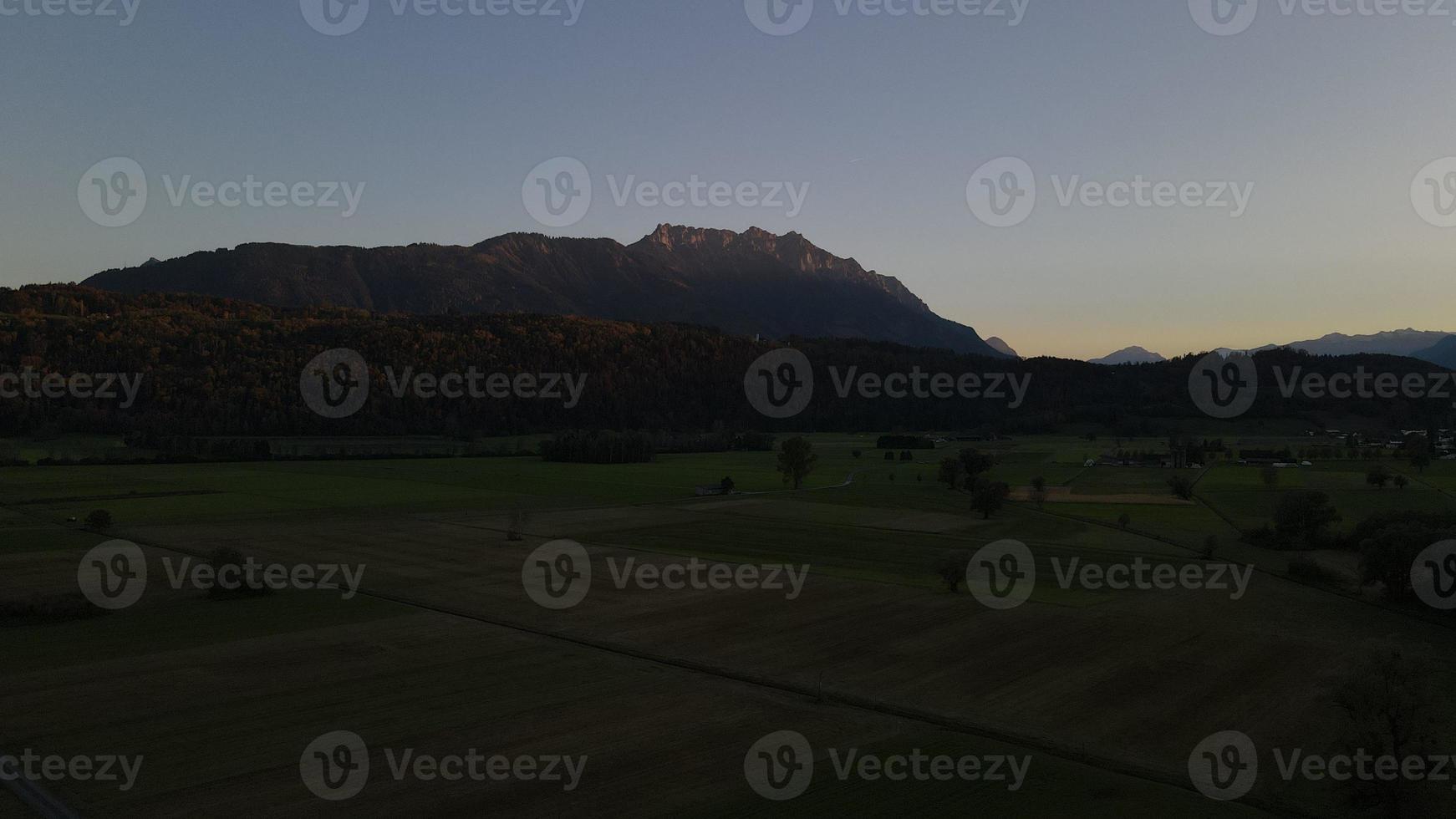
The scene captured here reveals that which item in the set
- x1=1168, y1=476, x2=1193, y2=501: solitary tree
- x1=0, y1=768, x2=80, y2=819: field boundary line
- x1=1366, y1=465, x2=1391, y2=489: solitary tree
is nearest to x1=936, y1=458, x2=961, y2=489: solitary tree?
x1=1168, y1=476, x2=1193, y2=501: solitary tree

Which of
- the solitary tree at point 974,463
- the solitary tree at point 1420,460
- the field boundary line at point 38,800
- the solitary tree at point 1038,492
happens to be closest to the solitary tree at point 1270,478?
the solitary tree at point 1038,492

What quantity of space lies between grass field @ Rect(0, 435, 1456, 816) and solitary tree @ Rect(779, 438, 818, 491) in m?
33.1

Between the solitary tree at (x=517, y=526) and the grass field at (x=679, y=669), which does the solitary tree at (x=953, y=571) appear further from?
the solitary tree at (x=517, y=526)

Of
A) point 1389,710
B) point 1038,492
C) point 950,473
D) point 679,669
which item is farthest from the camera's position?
point 950,473

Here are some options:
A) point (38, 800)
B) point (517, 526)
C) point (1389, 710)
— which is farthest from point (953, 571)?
point (38, 800)

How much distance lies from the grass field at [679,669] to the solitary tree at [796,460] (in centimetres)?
3307

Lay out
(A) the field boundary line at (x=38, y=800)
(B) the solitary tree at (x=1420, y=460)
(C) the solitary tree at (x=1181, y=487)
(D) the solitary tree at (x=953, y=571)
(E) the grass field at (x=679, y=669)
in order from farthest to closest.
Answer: (B) the solitary tree at (x=1420, y=460) → (C) the solitary tree at (x=1181, y=487) → (D) the solitary tree at (x=953, y=571) → (E) the grass field at (x=679, y=669) → (A) the field boundary line at (x=38, y=800)

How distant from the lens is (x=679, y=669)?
3136 centimetres

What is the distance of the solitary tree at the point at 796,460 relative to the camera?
320ft

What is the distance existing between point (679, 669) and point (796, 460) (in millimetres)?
66882

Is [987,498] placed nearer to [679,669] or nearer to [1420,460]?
[679,669]

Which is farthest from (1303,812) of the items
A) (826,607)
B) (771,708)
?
(826,607)

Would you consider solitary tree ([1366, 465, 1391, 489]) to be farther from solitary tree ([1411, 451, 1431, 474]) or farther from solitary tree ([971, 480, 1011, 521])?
solitary tree ([971, 480, 1011, 521])

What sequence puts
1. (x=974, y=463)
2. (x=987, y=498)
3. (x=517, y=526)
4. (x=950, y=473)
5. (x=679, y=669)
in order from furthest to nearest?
1. (x=950, y=473)
2. (x=974, y=463)
3. (x=987, y=498)
4. (x=517, y=526)
5. (x=679, y=669)
